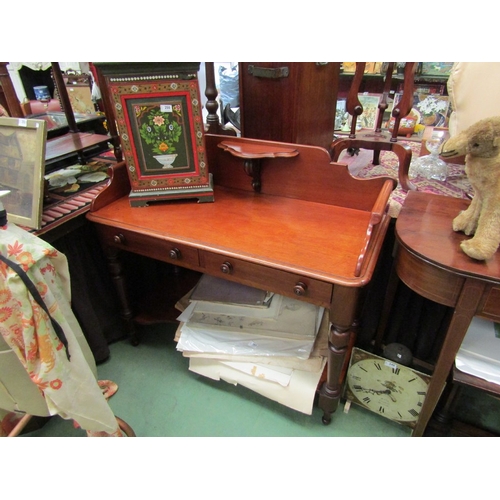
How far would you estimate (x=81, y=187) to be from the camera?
4.43ft

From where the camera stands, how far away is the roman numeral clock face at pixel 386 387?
1.12m

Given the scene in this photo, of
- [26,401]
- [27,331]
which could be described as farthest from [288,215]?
[26,401]

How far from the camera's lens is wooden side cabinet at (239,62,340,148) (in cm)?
119

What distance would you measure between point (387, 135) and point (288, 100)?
0.48 m

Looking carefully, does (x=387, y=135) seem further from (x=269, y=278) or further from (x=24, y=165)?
(x=24, y=165)

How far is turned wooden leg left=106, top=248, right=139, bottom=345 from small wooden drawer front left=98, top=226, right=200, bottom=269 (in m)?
0.07

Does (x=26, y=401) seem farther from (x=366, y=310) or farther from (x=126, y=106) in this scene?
(x=366, y=310)

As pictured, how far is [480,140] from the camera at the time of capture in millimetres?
722

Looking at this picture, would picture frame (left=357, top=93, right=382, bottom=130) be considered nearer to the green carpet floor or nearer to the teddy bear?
the teddy bear

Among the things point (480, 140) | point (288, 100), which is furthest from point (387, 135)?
point (480, 140)

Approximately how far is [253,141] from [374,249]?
59 cm

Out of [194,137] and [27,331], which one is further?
[194,137]

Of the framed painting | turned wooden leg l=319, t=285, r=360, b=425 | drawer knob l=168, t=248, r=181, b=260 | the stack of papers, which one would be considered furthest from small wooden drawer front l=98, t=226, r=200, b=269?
turned wooden leg l=319, t=285, r=360, b=425

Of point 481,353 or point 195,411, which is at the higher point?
point 481,353
